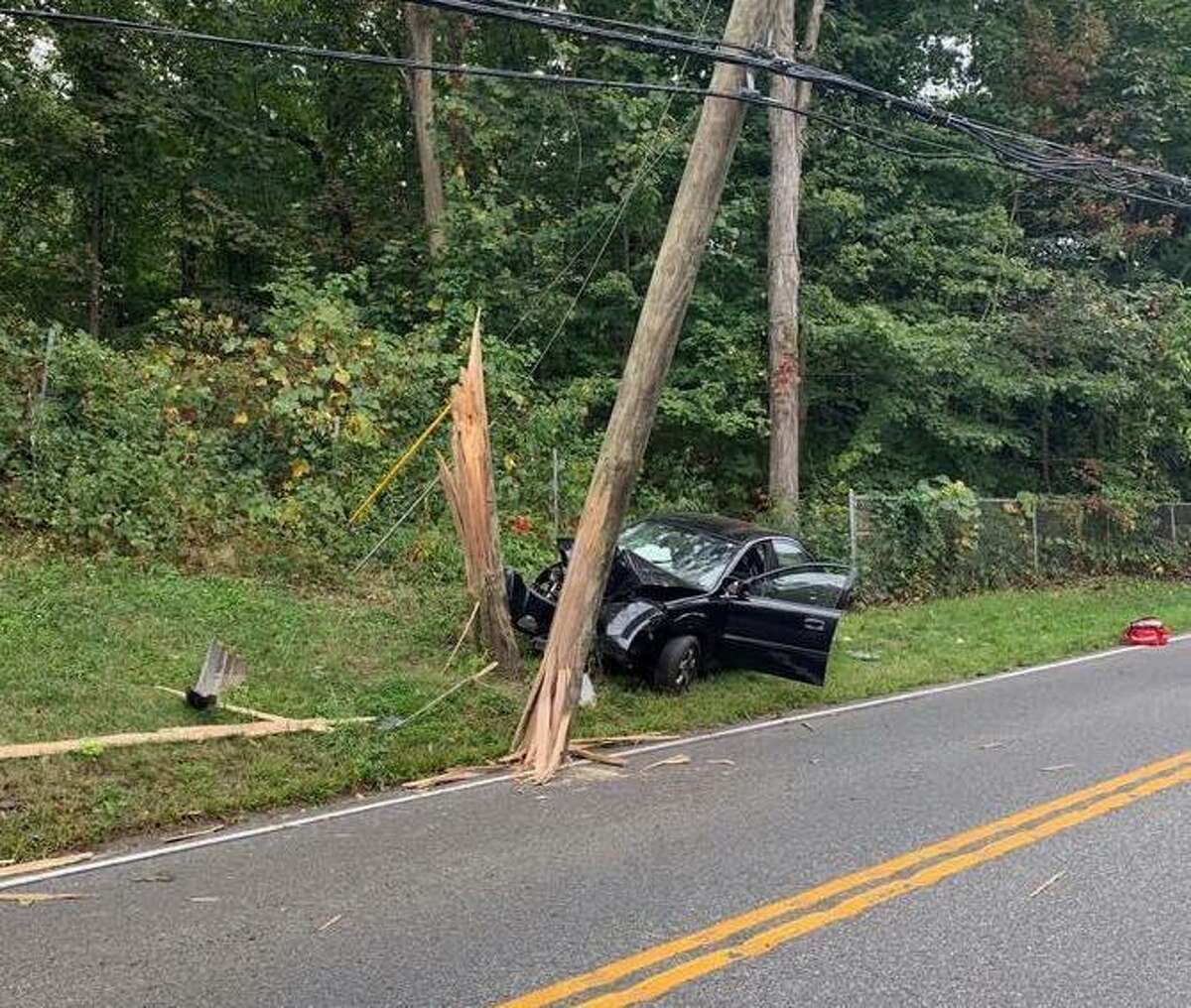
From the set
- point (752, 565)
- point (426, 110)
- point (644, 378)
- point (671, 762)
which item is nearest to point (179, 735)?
point (671, 762)

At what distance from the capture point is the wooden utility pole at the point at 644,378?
8109mm

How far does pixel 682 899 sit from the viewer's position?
196 inches

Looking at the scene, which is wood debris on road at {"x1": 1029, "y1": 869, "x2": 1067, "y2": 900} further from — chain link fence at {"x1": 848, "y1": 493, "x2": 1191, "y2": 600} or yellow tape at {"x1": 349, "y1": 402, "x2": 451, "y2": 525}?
chain link fence at {"x1": 848, "y1": 493, "x2": 1191, "y2": 600}

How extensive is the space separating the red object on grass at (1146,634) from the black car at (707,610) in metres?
5.62

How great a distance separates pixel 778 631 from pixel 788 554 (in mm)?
1436

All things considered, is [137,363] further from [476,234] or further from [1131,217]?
[1131,217]

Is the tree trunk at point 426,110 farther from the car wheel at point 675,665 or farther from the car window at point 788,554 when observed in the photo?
the car wheel at point 675,665

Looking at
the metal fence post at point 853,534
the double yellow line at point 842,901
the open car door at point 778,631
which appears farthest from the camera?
the metal fence post at point 853,534

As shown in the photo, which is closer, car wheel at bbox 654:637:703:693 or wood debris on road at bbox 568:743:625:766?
wood debris on road at bbox 568:743:625:766

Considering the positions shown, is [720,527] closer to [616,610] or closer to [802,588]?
[802,588]

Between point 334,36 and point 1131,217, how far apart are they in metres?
17.5

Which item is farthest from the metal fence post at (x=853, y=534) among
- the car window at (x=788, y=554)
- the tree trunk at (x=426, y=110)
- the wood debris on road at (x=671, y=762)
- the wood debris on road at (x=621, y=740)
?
the tree trunk at (x=426, y=110)

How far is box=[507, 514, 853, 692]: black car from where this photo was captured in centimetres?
948

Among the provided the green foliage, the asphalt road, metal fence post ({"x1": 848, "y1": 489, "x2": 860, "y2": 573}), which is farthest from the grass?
metal fence post ({"x1": 848, "y1": 489, "x2": 860, "y2": 573})
